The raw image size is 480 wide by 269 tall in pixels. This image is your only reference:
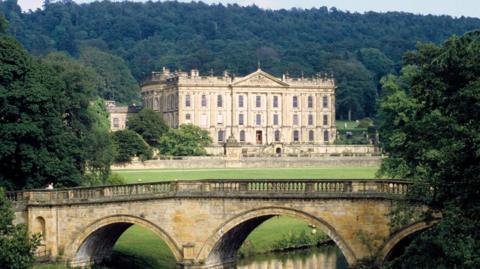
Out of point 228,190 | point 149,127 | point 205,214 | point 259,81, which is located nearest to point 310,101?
point 259,81

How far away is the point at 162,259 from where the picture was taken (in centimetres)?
4741

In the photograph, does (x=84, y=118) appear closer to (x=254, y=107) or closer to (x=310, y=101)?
(x=254, y=107)

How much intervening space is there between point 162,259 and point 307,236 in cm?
1192

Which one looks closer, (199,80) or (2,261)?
(2,261)

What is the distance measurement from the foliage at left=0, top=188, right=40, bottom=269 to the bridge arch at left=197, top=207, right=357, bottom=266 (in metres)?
6.37

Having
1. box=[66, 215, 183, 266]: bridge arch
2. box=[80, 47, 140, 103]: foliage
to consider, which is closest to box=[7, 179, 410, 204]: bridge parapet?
box=[66, 215, 183, 266]: bridge arch

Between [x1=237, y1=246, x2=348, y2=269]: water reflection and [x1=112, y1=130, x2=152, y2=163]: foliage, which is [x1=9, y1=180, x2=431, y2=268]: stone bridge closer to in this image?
[x1=237, y1=246, x2=348, y2=269]: water reflection

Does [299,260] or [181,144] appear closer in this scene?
[299,260]

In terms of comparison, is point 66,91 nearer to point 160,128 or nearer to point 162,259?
point 162,259

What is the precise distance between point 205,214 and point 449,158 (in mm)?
12369

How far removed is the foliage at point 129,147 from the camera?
317ft

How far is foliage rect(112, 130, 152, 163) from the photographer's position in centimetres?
9662

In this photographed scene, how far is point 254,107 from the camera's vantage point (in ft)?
436

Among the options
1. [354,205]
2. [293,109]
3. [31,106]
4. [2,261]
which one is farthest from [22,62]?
[293,109]
